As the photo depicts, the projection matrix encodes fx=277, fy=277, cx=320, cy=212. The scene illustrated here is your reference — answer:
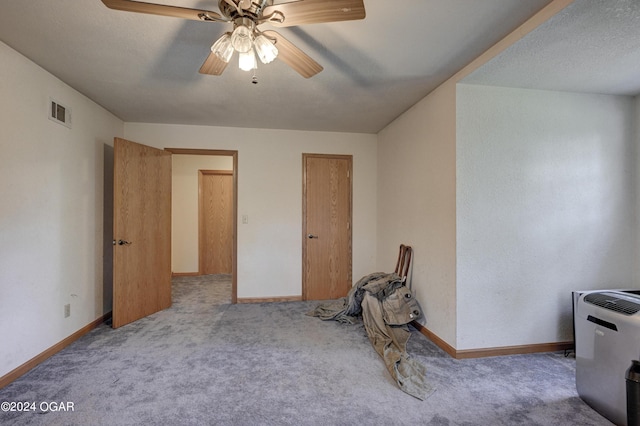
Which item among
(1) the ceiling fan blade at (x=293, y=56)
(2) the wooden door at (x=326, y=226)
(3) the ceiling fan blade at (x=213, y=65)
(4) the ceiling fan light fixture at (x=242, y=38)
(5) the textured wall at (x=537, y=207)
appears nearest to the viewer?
(4) the ceiling fan light fixture at (x=242, y=38)

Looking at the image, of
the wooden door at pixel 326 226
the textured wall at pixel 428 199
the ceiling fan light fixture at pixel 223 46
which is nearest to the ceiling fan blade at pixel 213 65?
the ceiling fan light fixture at pixel 223 46

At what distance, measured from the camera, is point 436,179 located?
2.54 metres

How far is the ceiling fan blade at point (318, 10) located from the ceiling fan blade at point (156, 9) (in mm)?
291

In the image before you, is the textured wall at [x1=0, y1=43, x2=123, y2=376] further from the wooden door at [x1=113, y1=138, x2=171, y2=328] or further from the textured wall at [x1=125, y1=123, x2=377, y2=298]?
the textured wall at [x1=125, y1=123, x2=377, y2=298]

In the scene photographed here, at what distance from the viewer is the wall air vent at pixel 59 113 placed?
90.8 inches

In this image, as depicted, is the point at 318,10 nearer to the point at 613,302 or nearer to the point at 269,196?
the point at 613,302

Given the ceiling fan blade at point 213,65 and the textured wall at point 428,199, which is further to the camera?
the textured wall at point 428,199

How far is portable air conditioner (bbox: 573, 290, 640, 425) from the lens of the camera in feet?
4.98

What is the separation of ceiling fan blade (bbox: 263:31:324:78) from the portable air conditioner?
2266 millimetres

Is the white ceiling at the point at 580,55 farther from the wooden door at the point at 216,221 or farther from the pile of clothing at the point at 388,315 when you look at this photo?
the wooden door at the point at 216,221

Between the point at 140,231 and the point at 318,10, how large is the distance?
9.93 ft

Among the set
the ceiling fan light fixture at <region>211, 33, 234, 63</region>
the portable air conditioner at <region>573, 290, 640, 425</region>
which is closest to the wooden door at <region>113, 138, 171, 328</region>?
the ceiling fan light fixture at <region>211, 33, 234, 63</region>

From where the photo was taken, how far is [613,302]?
166cm

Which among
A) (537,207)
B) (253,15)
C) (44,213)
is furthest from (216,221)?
(537,207)
